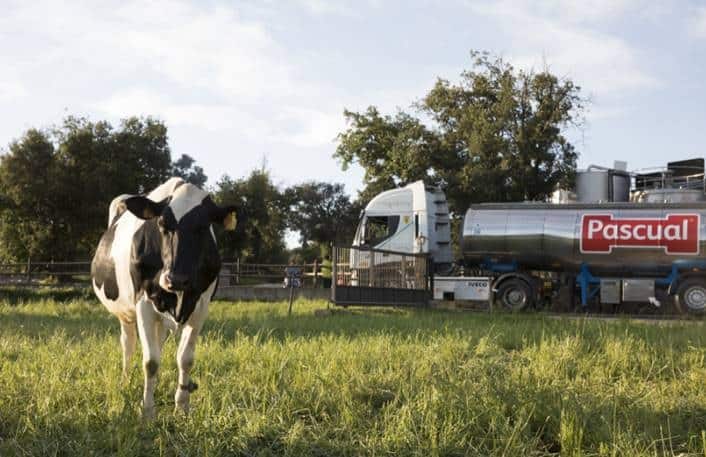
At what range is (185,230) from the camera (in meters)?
4.80

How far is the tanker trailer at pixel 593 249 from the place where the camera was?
18.5m

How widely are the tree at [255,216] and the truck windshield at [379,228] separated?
872 inches

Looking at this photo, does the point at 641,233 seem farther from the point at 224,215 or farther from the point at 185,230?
the point at 185,230

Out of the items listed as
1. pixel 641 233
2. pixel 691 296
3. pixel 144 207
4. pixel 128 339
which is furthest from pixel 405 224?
pixel 144 207

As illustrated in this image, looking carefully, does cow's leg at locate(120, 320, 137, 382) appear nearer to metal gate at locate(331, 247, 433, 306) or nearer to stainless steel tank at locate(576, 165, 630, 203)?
metal gate at locate(331, 247, 433, 306)

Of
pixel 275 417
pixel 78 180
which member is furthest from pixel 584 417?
pixel 78 180

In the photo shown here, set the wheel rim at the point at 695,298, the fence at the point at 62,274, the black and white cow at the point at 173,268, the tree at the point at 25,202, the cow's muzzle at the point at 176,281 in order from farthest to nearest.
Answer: the tree at the point at 25,202 → the fence at the point at 62,274 → the wheel rim at the point at 695,298 → the black and white cow at the point at 173,268 → the cow's muzzle at the point at 176,281

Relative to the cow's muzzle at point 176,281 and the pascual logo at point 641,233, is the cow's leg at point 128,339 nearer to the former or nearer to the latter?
the cow's muzzle at point 176,281

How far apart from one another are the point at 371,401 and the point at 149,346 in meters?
1.77

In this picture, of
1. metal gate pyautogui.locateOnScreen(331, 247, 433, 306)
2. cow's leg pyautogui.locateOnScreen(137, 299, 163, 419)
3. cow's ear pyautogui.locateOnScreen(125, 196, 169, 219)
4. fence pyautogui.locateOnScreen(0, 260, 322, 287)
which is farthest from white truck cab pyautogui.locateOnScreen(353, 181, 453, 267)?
cow's ear pyautogui.locateOnScreen(125, 196, 169, 219)

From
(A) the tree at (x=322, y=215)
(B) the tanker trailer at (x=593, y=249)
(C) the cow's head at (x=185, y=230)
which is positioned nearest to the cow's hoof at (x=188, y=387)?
(C) the cow's head at (x=185, y=230)

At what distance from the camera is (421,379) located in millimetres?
5887

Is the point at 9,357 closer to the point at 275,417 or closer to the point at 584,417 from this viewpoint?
the point at 275,417

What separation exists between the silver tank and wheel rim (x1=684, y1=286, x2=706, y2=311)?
0.84 metres
